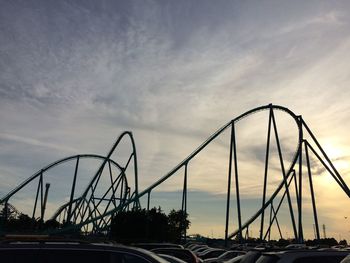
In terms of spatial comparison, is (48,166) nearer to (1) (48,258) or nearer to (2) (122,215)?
(2) (122,215)

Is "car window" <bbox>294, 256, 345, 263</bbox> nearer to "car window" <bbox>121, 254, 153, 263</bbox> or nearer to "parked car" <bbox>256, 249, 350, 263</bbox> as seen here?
"parked car" <bbox>256, 249, 350, 263</bbox>

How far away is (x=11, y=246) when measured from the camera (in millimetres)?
4859

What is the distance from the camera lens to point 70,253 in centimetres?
482

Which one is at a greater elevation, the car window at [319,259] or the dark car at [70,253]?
the car window at [319,259]

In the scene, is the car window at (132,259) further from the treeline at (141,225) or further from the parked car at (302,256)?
the treeline at (141,225)

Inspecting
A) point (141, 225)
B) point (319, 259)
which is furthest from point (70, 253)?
point (141, 225)

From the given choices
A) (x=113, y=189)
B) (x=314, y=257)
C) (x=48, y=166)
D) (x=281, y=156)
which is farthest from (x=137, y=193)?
(x=314, y=257)

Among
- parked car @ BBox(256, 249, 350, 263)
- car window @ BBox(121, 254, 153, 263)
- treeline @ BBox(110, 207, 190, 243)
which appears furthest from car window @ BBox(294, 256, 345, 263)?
treeline @ BBox(110, 207, 190, 243)

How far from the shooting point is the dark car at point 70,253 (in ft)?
15.6

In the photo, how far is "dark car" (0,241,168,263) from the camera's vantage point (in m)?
4.75

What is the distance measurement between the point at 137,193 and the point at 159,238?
6.18 m

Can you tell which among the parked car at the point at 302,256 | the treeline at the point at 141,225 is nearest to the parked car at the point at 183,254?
the parked car at the point at 302,256

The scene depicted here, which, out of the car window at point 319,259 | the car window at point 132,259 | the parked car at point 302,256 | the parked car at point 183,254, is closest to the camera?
the car window at point 132,259

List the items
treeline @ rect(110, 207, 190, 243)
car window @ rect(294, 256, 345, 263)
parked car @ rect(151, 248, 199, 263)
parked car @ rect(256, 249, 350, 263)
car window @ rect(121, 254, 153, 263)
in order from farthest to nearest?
1. treeline @ rect(110, 207, 190, 243)
2. parked car @ rect(151, 248, 199, 263)
3. car window @ rect(294, 256, 345, 263)
4. parked car @ rect(256, 249, 350, 263)
5. car window @ rect(121, 254, 153, 263)
